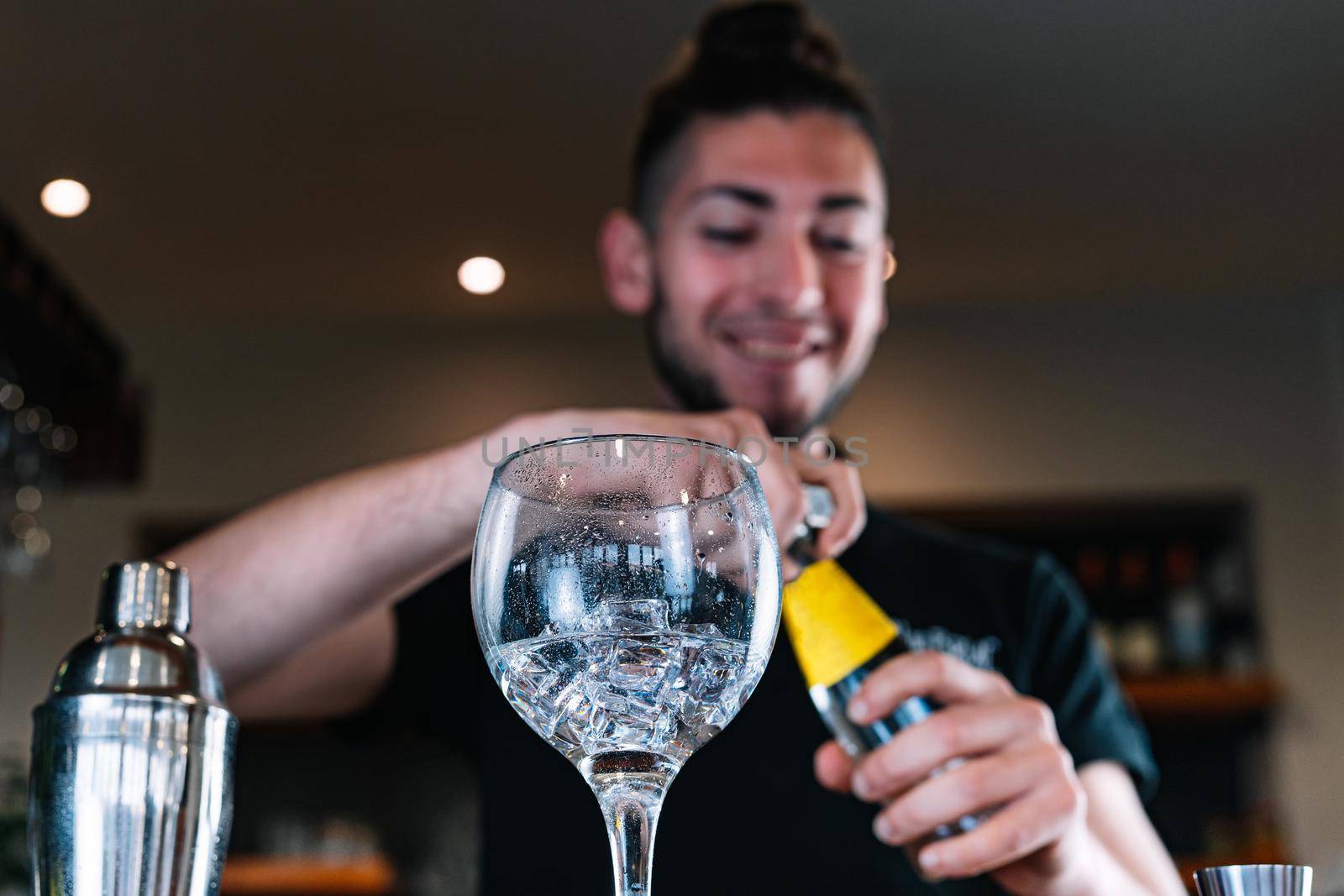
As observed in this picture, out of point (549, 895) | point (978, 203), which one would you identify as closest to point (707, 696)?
point (549, 895)

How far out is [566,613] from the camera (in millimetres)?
433

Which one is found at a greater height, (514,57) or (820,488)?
(514,57)

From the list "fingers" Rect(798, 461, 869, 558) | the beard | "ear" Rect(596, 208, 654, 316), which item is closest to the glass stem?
"fingers" Rect(798, 461, 869, 558)

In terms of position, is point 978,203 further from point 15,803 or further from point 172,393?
point 15,803

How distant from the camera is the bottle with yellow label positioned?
760 mm

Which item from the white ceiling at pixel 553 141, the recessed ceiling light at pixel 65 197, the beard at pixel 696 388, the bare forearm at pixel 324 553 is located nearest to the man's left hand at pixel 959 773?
the bare forearm at pixel 324 553

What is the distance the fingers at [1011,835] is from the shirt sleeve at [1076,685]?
0.58 meters

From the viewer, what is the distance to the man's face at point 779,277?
1536mm

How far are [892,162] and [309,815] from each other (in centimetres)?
281

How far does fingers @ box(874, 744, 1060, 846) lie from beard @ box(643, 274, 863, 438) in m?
0.80


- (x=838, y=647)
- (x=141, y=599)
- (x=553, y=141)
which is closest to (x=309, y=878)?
(x=553, y=141)

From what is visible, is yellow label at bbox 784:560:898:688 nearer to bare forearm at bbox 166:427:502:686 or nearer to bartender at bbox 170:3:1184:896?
bartender at bbox 170:3:1184:896

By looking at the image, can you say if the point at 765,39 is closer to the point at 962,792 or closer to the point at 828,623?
the point at 828,623

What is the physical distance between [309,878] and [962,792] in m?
3.68
